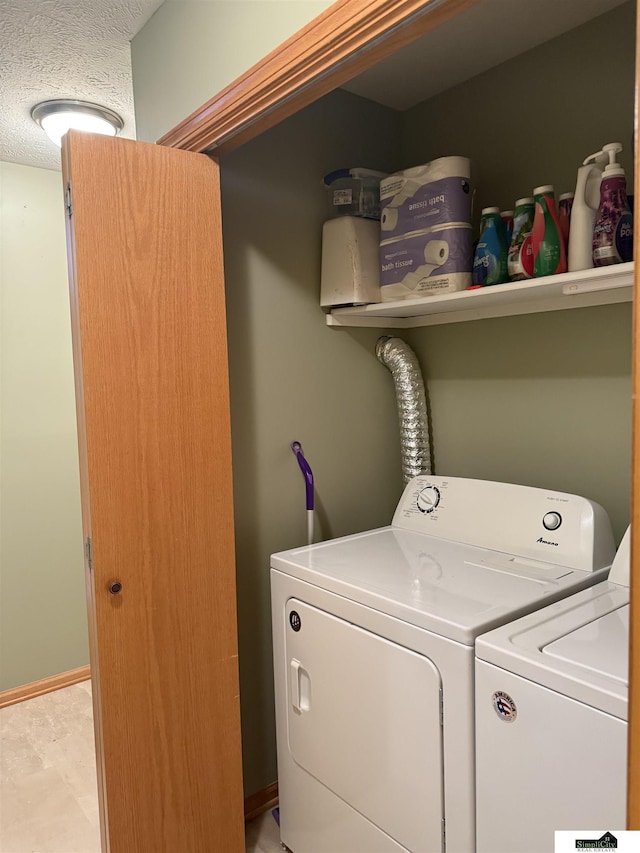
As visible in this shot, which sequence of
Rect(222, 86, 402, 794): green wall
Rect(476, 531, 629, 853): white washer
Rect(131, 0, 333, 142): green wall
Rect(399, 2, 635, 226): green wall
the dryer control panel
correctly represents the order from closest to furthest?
Rect(476, 531, 629, 853): white washer
Rect(131, 0, 333, 142): green wall
the dryer control panel
Rect(399, 2, 635, 226): green wall
Rect(222, 86, 402, 794): green wall

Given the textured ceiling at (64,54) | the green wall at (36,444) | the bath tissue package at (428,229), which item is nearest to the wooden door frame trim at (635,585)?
the bath tissue package at (428,229)

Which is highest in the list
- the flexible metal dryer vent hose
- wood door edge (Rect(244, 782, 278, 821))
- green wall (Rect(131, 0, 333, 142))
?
green wall (Rect(131, 0, 333, 142))

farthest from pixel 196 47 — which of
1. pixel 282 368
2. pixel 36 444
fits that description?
pixel 36 444

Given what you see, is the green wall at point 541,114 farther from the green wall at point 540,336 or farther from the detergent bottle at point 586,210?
the detergent bottle at point 586,210

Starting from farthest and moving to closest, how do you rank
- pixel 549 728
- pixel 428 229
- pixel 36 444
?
pixel 36 444 → pixel 428 229 → pixel 549 728

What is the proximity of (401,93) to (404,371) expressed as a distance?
1021 millimetres

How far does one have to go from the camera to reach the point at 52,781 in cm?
227

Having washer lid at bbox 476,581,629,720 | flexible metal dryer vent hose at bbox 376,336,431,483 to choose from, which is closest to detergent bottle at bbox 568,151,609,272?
flexible metal dryer vent hose at bbox 376,336,431,483

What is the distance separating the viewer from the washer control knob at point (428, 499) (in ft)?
6.61

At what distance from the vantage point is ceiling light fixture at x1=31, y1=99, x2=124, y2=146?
2205 millimetres

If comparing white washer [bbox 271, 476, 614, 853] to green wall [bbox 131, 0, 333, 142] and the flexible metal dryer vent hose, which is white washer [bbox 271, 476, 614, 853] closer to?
the flexible metal dryer vent hose

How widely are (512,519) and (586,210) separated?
87 cm

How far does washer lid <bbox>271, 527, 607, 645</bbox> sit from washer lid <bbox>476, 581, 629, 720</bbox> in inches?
2.1

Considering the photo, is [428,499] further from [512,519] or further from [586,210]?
[586,210]
